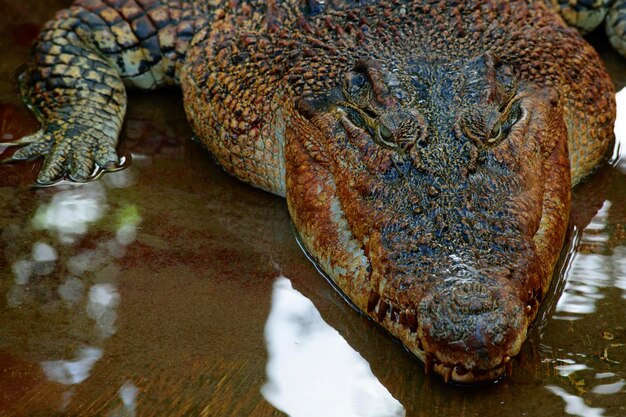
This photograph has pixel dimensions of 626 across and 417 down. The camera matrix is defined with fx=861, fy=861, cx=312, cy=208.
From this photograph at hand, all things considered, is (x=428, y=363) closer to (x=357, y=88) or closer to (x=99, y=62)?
(x=357, y=88)

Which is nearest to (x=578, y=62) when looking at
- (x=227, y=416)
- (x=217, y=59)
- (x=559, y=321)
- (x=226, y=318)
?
(x=559, y=321)

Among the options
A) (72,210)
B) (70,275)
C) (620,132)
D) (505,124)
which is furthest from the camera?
(620,132)

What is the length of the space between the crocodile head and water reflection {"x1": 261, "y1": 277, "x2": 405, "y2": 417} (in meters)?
0.19

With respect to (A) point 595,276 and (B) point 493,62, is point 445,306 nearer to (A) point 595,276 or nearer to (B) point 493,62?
(A) point 595,276

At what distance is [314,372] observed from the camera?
3.27 metres

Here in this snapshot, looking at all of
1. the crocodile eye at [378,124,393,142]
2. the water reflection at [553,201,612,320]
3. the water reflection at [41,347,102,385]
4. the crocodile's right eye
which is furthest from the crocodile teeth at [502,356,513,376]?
the water reflection at [41,347,102,385]

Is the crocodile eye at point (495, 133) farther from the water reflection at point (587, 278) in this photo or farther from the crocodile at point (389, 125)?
the water reflection at point (587, 278)

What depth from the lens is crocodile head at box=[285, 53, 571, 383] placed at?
2.94 meters

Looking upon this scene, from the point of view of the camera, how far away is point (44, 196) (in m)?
4.37

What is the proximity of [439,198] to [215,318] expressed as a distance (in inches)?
41.9

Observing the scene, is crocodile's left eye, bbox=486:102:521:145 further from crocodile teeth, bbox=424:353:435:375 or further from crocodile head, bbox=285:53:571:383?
crocodile teeth, bbox=424:353:435:375

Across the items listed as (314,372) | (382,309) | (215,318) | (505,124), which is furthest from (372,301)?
(505,124)

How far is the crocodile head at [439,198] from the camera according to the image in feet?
9.64

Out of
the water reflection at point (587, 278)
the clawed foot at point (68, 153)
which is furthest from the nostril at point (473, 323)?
the clawed foot at point (68, 153)
